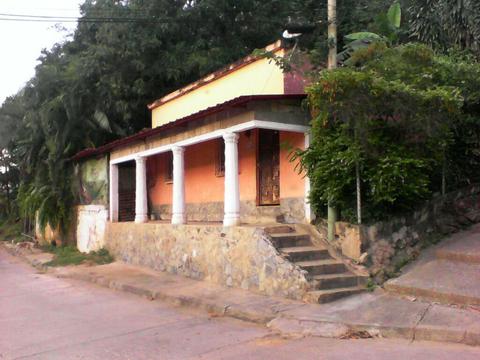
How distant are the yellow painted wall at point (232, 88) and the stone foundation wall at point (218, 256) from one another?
351cm

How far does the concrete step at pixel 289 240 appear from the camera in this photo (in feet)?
28.8

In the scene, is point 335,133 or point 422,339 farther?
point 335,133

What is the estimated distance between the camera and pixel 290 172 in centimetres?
1038

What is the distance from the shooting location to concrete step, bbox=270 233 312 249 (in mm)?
8766

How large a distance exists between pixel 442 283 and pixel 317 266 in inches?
73.3

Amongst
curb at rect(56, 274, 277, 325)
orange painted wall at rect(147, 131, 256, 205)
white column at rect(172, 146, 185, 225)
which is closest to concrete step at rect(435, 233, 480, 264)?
curb at rect(56, 274, 277, 325)

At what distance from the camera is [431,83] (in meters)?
8.39

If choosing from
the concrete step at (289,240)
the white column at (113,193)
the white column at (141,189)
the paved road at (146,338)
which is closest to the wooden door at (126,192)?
the white column at (113,193)

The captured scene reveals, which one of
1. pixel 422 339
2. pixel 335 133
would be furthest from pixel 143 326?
pixel 335 133

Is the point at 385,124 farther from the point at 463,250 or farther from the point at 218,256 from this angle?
the point at 218,256

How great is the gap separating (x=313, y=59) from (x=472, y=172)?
3791 mm

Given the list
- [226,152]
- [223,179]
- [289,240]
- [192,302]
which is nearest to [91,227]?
[223,179]

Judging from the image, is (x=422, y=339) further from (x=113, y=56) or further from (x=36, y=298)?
(x=113, y=56)

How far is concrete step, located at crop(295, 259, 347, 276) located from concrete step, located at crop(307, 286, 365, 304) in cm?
44
